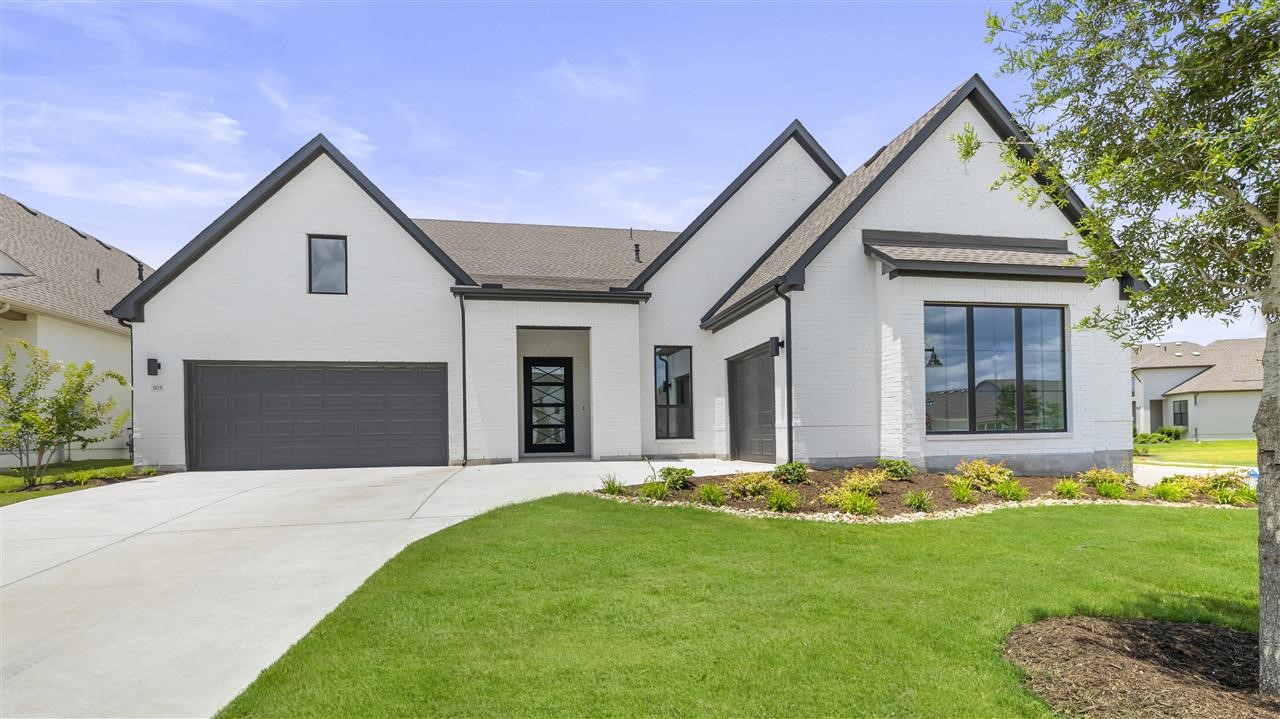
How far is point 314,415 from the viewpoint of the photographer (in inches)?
622

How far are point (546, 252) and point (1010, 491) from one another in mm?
13987

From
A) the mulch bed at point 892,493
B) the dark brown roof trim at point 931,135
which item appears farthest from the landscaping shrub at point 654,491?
the dark brown roof trim at point 931,135

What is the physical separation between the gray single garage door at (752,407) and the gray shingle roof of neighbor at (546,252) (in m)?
4.25

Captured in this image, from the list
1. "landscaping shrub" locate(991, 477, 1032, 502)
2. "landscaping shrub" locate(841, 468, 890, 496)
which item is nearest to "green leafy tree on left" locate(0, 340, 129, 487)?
"landscaping shrub" locate(841, 468, 890, 496)

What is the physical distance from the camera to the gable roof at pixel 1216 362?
36125 millimetres

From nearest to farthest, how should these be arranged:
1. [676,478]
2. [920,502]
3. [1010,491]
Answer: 1. [920,502]
2. [1010,491]
3. [676,478]

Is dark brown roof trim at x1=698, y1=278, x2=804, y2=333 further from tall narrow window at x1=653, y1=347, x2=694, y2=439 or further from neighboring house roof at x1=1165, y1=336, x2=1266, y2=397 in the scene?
neighboring house roof at x1=1165, y1=336, x2=1266, y2=397

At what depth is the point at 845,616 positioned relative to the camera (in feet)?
15.8

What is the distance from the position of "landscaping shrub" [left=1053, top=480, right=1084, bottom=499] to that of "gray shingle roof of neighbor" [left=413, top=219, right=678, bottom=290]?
11.2m

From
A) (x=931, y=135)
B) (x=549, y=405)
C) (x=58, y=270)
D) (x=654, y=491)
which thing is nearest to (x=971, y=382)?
(x=931, y=135)

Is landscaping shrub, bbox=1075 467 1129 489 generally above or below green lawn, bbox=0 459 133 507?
above

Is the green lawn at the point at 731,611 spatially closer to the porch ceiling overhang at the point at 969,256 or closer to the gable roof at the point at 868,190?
the porch ceiling overhang at the point at 969,256

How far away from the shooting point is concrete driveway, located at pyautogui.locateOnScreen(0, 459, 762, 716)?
414cm

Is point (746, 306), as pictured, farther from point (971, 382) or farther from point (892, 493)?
point (892, 493)
